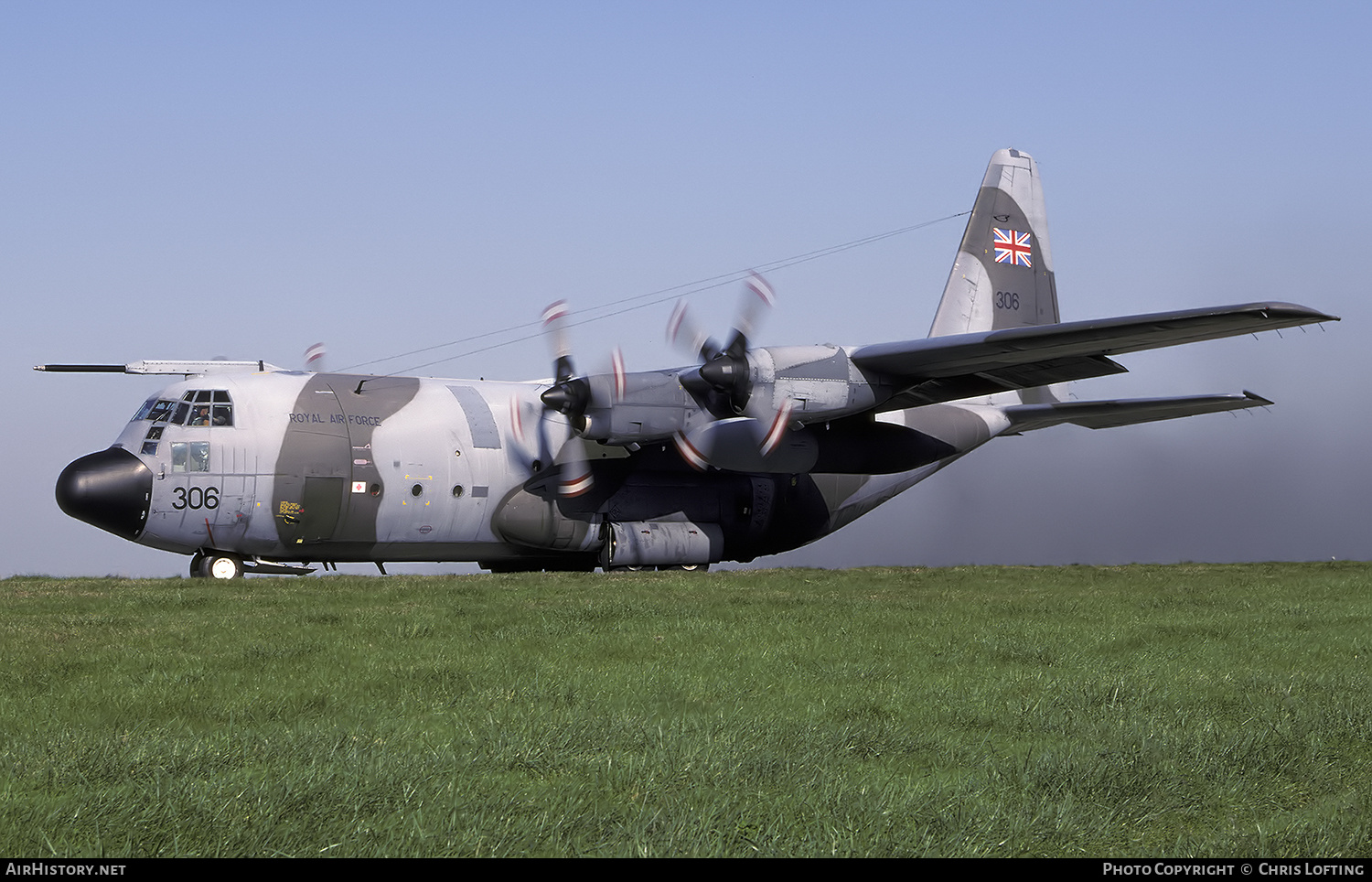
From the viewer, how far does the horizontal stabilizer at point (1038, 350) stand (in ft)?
63.2

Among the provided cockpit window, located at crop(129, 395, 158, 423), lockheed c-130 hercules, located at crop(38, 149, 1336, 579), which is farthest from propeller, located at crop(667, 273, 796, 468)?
cockpit window, located at crop(129, 395, 158, 423)

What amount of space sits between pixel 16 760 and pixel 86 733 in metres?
1.00

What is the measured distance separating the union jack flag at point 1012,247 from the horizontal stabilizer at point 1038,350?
697 cm

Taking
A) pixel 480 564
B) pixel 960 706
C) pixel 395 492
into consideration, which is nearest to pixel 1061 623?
pixel 960 706

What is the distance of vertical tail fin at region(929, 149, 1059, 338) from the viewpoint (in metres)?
30.2

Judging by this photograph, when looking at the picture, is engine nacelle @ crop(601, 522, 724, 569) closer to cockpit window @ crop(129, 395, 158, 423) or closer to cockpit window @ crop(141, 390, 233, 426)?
cockpit window @ crop(141, 390, 233, 426)

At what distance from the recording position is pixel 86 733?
7.61 meters

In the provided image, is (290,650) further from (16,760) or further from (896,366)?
(896,366)

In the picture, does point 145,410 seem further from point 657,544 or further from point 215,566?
point 657,544

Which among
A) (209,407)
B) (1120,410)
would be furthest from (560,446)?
(1120,410)

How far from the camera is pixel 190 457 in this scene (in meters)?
21.5

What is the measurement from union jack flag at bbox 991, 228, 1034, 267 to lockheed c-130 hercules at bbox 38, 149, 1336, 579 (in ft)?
16.4

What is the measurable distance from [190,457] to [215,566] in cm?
210

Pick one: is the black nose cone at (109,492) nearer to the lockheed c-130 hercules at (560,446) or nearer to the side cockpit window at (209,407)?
the lockheed c-130 hercules at (560,446)
